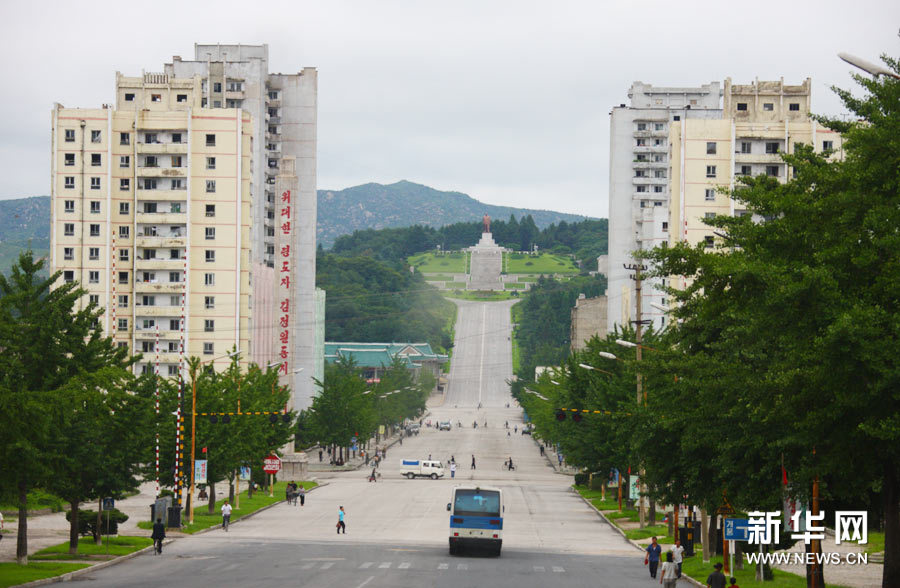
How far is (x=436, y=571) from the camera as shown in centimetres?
4278

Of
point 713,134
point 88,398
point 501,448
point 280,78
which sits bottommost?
point 501,448

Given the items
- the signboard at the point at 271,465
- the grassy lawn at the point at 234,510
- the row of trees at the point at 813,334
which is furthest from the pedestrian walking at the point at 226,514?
the row of trees at the point at 813,334

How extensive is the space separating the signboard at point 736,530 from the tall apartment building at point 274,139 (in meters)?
102

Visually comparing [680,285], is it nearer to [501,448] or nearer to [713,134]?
[713,134]

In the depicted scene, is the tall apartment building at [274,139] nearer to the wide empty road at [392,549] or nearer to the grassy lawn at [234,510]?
the grassy lawn at [234,510]

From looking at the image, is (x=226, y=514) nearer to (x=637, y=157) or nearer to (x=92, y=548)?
(x=92, y=548)

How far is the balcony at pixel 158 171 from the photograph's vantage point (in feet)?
374

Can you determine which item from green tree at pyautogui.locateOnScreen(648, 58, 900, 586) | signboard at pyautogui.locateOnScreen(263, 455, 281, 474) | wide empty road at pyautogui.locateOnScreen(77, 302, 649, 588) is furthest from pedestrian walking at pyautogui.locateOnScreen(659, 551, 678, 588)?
signboard at pyautogui.locateOnScreen(263, 455, 281, 474)

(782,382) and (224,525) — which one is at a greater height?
(782,382)

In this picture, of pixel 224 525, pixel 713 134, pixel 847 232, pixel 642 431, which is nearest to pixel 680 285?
pixel 713 134

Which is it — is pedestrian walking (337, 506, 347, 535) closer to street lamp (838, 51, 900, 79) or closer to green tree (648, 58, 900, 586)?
green tree (648, 58, 900, 586)

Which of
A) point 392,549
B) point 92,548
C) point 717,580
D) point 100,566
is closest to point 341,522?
point 392,549

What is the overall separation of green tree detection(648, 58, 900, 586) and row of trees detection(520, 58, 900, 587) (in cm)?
4

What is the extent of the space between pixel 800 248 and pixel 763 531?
398 inches
